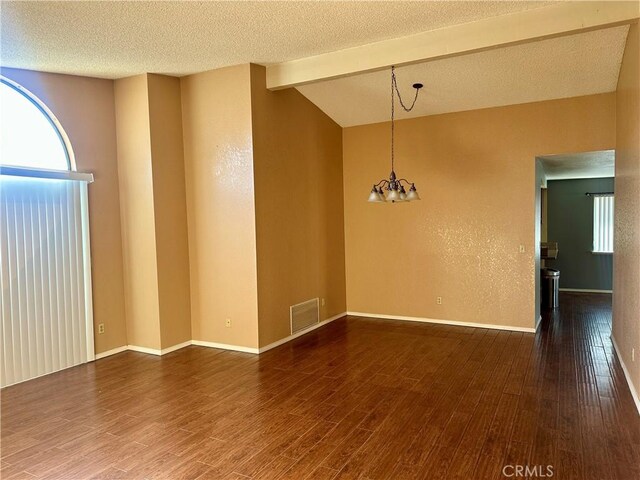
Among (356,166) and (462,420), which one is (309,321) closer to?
(356,166)

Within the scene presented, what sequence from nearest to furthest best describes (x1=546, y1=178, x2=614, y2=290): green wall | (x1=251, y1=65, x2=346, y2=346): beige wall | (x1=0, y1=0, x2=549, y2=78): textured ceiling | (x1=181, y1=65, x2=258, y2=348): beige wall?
1. (x1=0, y1=0, x2=549, y2=78): textured ceiling
2. (x1=181, y1=65, x2=258, y2=348): beige wall
3. (x1=251, y1=65, x2=346, y2=346): beige wall
4. (x1=546, y1=178, x2=614, y2=290): green wall

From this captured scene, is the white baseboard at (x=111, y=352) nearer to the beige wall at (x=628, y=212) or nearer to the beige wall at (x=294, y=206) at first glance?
the beige wall at (x=294, y=206)

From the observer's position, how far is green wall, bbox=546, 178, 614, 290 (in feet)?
28.8

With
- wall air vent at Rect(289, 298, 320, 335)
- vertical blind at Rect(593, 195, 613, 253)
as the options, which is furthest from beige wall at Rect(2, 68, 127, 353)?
vertical blind at Rect(593, 195, 613, 253)

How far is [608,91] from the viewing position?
5168 mm

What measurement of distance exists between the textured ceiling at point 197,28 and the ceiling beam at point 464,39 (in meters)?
0.10

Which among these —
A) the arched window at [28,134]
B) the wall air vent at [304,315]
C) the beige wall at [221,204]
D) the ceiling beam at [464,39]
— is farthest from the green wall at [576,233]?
the arched window at [28,134]

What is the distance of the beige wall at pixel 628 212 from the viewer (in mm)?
3430

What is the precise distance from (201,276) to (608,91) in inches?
209

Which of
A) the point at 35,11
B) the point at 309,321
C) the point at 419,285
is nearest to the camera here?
the point at 35,11

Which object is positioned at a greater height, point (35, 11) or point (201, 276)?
point (35, 11)

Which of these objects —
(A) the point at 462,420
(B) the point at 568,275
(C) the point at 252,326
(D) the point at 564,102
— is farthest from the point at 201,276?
(B) the point at 568,275

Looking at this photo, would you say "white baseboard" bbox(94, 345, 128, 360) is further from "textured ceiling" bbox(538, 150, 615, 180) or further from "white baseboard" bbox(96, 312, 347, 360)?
"textured ceiling" bbox(538, 150, 615, 180)

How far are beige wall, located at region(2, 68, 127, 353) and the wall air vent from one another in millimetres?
2025
